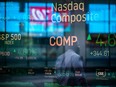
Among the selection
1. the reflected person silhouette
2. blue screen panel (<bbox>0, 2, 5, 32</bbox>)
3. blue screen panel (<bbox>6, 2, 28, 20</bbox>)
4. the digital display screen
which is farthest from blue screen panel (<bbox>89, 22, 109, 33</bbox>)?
blue screen panel (<bbox>0, 2, 5, 32</bbox>)

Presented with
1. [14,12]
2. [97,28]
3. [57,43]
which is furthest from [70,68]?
[14,12]

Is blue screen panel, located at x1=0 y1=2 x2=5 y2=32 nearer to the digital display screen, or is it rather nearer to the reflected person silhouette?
the digital display screen

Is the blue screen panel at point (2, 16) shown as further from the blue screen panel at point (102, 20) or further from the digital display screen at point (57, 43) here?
the blue screen panel at point (102, 20)

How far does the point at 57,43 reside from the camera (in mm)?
4312

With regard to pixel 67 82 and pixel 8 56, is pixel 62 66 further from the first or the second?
pixel 8 56

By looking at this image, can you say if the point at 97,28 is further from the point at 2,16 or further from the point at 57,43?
the point at 2,16

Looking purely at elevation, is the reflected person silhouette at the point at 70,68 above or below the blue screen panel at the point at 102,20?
below

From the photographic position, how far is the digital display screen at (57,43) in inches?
168

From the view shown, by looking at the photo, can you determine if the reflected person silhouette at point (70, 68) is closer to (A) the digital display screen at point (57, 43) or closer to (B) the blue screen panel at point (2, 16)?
(A) the digital display screen at point (57, 43)

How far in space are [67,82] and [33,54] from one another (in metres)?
0.44

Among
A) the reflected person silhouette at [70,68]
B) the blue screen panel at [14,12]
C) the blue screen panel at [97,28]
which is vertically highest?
the blue screen panel at [14,12]

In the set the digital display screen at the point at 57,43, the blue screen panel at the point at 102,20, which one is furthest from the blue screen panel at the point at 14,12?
the blue screen panel at the point at 102,20

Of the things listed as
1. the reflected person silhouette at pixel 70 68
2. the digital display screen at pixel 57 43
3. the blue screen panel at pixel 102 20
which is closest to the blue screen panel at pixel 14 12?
the digital display screen at pixel 57 43

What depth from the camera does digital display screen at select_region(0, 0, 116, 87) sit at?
14.0 feet
